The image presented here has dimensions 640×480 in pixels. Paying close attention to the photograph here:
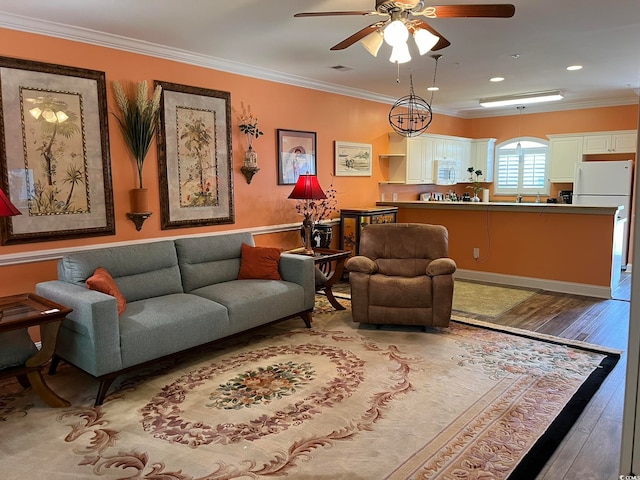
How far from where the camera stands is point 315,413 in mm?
2814

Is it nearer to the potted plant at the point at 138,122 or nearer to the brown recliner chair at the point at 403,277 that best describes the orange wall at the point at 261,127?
the potted plant at the point at 138,122

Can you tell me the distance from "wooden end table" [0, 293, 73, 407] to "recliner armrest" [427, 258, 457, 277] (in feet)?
9.43

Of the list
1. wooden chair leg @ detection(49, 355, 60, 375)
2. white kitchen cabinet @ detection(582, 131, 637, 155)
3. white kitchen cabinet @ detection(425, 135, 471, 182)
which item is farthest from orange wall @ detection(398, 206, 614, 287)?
wooden chair leg @ detection(49, 355, 60, 375)

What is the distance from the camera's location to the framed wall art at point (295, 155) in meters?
5.51

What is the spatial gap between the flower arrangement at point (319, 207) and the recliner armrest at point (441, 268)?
1.83 metres

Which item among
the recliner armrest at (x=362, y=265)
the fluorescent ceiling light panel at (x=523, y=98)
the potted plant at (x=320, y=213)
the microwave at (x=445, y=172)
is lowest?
the recliner armrest at (x=362, y=265)

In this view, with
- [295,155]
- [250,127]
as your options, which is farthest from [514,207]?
[250,127]

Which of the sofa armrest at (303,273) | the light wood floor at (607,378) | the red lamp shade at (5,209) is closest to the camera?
the light wood floor at (607,378)

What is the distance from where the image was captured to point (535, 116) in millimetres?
8086

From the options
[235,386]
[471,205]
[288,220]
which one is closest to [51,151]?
[235,386]

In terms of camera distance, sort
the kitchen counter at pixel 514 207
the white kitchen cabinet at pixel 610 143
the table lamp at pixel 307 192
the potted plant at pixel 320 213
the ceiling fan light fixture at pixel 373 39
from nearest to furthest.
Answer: the ceiling fan light fixture at pixel 373 39 → the table lamp at pixel 307 192 → the kitchen counter at pixel 514 207 → the potted plant at pixel 320 213 → the white kitchen cabinet at pixel 610 143

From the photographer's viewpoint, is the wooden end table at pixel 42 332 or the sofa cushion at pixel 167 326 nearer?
the wooden end table at pixel 42 332

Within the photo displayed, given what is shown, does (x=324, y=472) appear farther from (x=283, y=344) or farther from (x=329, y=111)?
(x=329, y=111)

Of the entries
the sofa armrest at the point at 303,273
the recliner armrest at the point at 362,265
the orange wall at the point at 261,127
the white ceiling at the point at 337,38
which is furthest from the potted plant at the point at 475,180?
the sofa armrest at the point at 303,273
